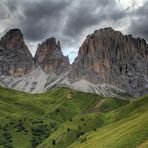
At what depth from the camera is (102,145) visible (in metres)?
183

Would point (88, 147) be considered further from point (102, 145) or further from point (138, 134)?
point (138, 134)

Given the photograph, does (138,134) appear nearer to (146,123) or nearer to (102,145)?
(146,123)

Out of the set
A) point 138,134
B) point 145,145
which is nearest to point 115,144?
point 138,134

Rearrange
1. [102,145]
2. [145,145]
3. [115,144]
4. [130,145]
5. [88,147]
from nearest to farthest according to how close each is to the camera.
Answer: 1. [145,145]
2. [130,145]
3. [115,144]
4. [102,145]
5. [88,147]

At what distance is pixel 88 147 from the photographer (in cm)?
19975

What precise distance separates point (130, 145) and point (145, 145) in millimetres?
16102

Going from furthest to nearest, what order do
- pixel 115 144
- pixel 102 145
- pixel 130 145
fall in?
1. pixel 102 145
2. pixel 115 144
3. pixel 130 145

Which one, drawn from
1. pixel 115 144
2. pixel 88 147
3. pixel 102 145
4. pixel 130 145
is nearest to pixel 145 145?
pixel 130 145

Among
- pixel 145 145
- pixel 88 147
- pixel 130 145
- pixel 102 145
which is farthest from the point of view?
pixel 88 147

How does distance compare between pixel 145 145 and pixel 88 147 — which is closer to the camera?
pixel 145 145

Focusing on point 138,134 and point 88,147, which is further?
point 88,147

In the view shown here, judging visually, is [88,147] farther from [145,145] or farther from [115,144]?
[145,145]

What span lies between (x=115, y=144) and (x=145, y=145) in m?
29.5

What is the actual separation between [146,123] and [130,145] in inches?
714
